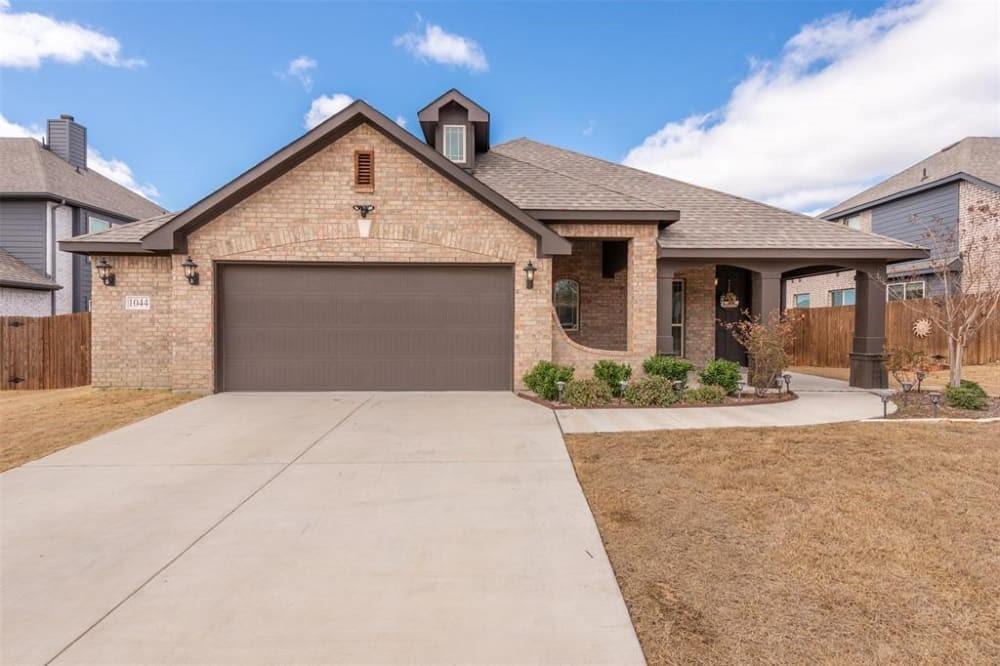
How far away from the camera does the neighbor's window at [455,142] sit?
491 inches

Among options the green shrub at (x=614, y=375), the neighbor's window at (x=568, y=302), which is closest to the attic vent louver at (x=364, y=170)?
the neighbor's window at (x=568, y=302)

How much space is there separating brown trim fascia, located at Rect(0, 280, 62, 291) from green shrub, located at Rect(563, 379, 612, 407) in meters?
18.8

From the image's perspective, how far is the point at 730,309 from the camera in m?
13.6

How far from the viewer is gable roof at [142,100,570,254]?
909 centimetres

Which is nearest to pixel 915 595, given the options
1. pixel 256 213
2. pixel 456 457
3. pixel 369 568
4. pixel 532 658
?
pixel 532 658

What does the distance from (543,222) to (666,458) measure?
639 cm

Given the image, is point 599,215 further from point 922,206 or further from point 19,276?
point 19,276

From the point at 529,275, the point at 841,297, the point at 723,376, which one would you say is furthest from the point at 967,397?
the point at 841,297

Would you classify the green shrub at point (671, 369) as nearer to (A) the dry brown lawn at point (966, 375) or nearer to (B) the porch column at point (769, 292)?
(B) the porch column at point (769, 292)

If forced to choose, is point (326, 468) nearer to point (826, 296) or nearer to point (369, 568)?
point (369, 568)

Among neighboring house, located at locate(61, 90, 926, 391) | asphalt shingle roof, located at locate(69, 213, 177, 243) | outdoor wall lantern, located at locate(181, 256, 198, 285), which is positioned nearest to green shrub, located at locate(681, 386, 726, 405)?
neighboring house, located at locate(61, 90, 926, 391)

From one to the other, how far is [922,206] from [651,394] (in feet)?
68.7

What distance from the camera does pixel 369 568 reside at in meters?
3.16

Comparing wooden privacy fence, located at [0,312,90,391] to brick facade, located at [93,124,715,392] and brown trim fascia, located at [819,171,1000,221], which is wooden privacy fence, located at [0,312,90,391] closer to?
brick facade, located at [93,124,715,392]
